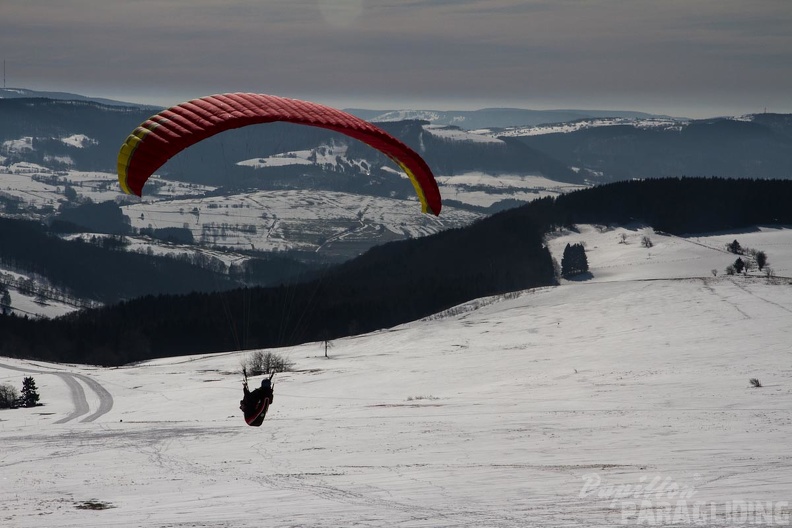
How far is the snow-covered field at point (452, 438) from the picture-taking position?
20.7m

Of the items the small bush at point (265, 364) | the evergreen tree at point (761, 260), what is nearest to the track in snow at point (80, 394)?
the small bush at point (265, 364)

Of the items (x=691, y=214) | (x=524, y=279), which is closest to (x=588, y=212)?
(x=691, y=214)

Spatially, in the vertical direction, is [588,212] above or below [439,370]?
above

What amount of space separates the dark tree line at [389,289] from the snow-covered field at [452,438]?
2934cm

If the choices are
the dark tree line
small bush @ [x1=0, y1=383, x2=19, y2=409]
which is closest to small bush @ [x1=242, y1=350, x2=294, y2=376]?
the dark tree line

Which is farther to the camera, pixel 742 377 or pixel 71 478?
pixel 742 377

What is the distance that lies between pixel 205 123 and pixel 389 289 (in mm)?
123728

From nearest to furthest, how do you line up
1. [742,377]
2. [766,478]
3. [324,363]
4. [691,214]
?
[766,478] < [742,377] < [324,363] < [691,214]

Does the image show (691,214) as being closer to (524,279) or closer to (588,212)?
(588,212)

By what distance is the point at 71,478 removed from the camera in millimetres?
26656

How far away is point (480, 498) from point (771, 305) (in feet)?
215

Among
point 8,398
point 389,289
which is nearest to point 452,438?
point 8,398

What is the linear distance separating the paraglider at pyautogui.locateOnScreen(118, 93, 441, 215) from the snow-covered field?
8.83m

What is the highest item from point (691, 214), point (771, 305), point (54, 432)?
point (691, 214)
